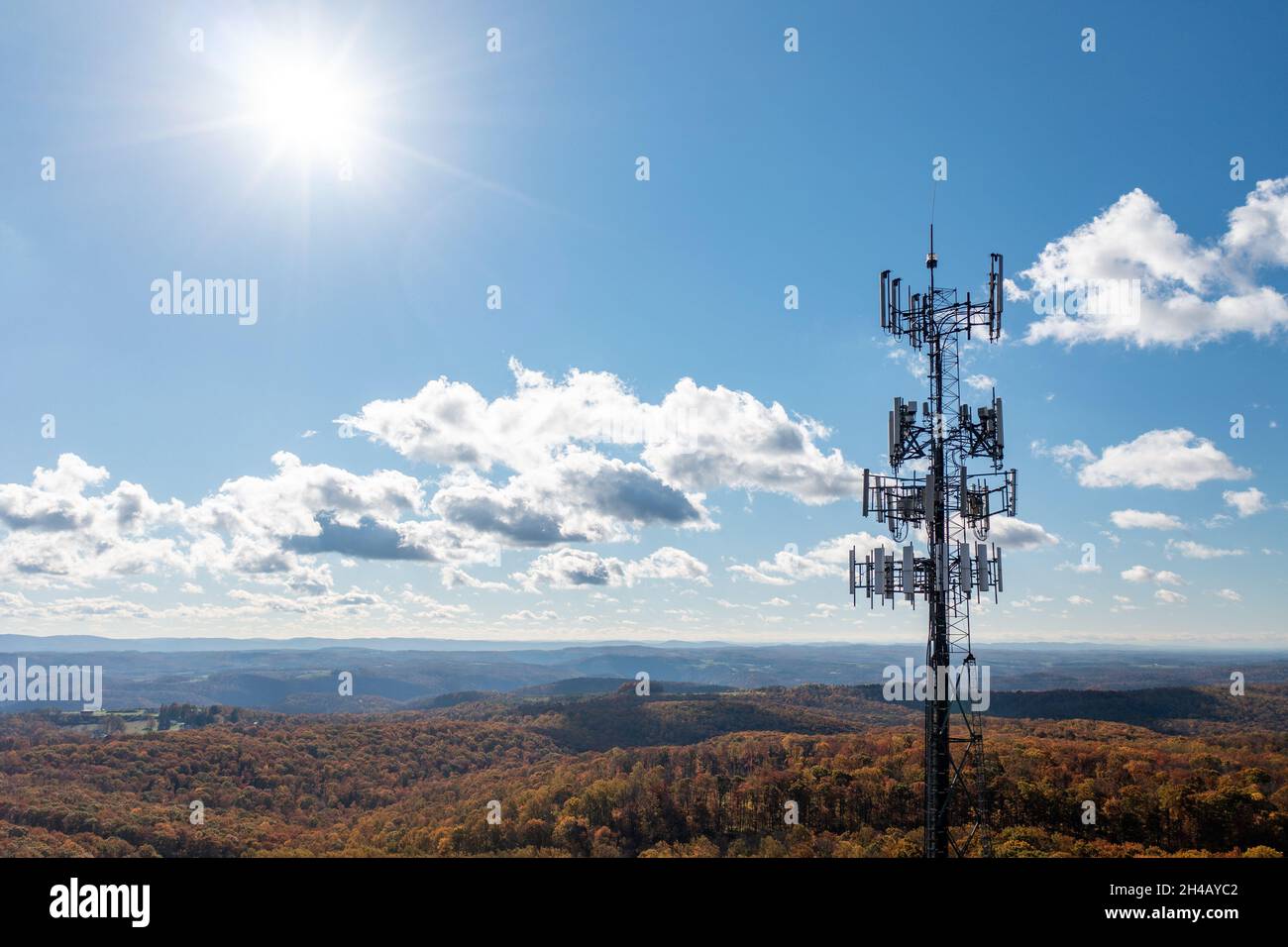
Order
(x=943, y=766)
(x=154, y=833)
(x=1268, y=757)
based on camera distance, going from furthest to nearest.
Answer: (x=154, y=833)
(x=1268, y=757)
(x=943, y=766)

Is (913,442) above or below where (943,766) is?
above

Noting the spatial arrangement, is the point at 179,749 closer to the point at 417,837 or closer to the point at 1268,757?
the point at 417,837

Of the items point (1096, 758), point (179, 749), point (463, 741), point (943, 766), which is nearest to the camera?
point (943, 766)

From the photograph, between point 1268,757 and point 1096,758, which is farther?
point 1268,757
